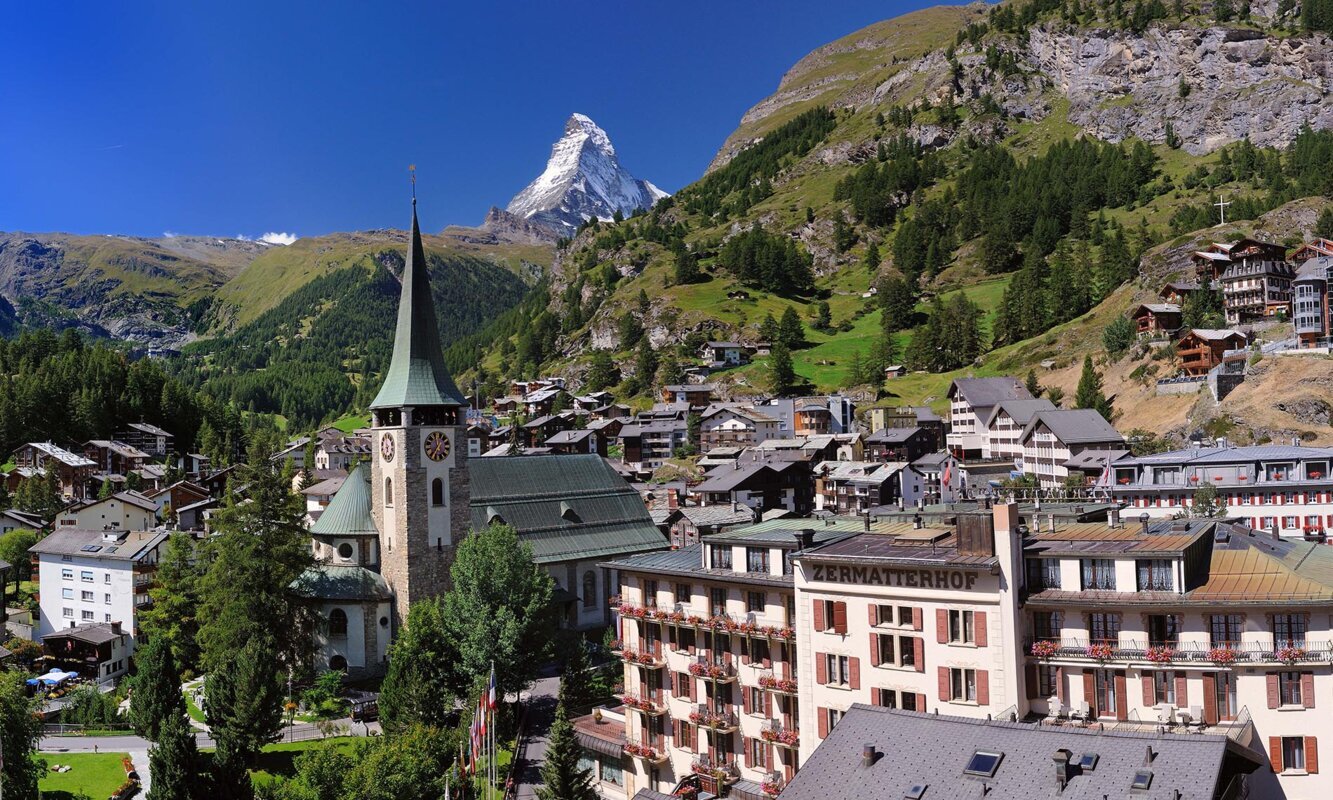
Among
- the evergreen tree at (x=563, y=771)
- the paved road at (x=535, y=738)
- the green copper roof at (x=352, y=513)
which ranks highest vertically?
the green copper roof at (x=352, y=513)

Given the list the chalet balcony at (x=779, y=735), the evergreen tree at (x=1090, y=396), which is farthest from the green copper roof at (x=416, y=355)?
the evergreen tree at (x=1090, y=396)

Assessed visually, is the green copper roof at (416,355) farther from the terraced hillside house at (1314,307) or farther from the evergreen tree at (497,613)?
the terraced hillside house at (1314,307)

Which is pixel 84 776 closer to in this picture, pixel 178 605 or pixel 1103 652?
pixel 178 605

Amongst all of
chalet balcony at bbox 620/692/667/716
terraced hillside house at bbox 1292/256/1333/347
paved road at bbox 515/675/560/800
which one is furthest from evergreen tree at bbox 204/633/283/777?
terraced hillside house at bbox 1292/256/1333/347

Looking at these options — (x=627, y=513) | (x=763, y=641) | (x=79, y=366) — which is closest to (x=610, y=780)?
(x=763, y=641)

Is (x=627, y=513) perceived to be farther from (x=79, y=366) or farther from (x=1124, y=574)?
(x=79, y=366)

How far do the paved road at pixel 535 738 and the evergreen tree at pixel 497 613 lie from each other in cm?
289

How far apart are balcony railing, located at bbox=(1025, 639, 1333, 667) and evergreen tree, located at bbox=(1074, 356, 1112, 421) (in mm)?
109511

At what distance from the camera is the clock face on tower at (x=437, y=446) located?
7594cm

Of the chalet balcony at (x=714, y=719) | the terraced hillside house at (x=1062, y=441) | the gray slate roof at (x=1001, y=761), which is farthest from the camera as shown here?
the terraced hillside house at (x=1062, y=441)

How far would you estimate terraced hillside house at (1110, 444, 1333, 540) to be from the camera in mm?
87000

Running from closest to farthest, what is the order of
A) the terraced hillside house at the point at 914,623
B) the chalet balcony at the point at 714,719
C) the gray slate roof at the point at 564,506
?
the terraced hillside house at the point at 914,623 < the chalet balcony at the point at 714,719 < the gray slate roof at the point at 564,506

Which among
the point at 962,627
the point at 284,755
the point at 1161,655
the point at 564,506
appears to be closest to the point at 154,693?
the point at 284,755

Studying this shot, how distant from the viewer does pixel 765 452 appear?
460 ft
